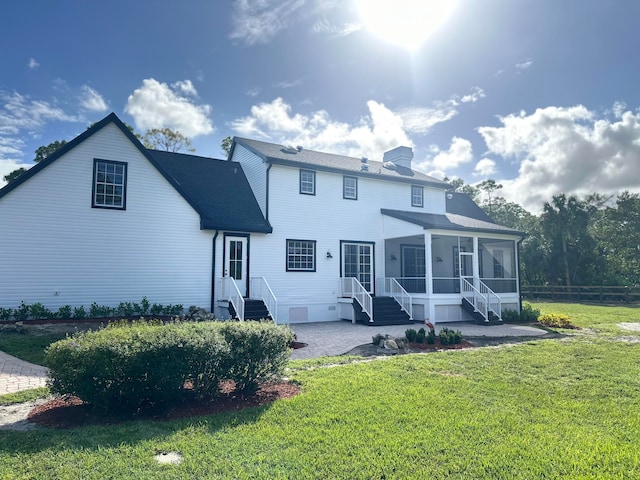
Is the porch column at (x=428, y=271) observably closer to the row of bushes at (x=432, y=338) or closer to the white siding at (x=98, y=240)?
the row of bushes at (x=432, y=338)

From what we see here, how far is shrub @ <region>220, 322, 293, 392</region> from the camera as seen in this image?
6.28 m

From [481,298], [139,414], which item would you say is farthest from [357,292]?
[139,414]

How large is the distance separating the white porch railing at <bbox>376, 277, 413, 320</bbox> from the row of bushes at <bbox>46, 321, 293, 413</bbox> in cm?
1179

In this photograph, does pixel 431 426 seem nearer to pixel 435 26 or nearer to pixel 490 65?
pixel 435 26

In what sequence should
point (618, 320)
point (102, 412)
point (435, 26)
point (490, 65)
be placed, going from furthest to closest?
point (618, 320) → point (490, 65) → point (435, 26) → point (102, 412)

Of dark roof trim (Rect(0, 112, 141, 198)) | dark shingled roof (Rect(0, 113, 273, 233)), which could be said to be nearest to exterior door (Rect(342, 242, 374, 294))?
dark shingled roof (Rect(0, 113, 273, 233))

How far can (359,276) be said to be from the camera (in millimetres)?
18656

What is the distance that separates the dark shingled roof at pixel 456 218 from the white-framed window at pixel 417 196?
2.19 ft

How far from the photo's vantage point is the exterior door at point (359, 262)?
18438 millimetres

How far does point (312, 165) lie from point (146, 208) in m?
7.06

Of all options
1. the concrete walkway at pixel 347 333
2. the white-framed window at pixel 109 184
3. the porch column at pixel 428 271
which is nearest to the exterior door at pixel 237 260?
the concrete walkway at pixel 347 333

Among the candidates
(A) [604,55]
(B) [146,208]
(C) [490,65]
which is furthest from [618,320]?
(B) [146,208]

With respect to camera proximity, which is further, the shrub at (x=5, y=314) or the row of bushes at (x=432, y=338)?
the shrub at (x=5, y=314)

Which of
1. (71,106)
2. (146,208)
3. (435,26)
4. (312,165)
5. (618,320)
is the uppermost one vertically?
(435,26)
